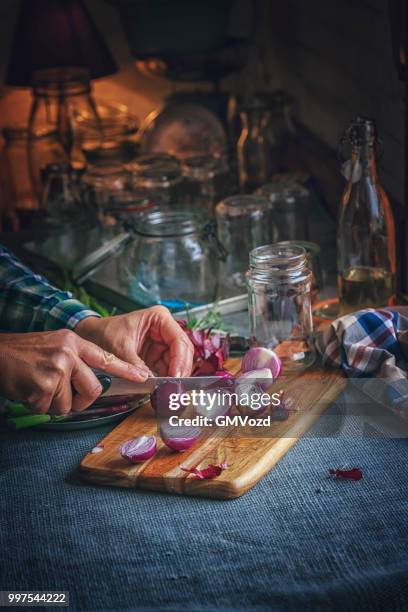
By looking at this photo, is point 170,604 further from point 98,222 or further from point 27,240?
point 27,240

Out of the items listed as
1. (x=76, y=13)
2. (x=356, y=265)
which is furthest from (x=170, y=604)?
(x=76, y=13)

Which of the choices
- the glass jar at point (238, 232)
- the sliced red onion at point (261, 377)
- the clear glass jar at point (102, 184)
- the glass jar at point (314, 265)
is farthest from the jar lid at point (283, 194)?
the sliced red onion at point (261, 377)

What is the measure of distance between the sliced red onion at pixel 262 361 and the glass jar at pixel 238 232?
42 centimetres

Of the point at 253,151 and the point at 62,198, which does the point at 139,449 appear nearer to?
the point at 62,198

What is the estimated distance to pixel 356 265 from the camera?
1498mm

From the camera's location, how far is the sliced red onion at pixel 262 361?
4.09ft

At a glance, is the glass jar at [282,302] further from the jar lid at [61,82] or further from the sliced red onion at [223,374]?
the jar lid at [61,82]

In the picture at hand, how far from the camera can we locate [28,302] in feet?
4.55

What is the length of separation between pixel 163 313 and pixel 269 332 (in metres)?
0.20

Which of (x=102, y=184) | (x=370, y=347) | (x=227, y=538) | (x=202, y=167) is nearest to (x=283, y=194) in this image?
(x=202, y=167)

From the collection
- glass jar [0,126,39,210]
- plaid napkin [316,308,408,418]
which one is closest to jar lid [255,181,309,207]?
plaid napkin [316,308,408,418]

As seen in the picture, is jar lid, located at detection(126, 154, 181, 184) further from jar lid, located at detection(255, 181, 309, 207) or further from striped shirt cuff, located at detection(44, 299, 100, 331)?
striped shirt cuff, located at detection(44, 299, 100, 331)

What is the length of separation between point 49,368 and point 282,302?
421mm

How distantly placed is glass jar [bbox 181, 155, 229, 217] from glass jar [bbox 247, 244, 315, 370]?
635mm
